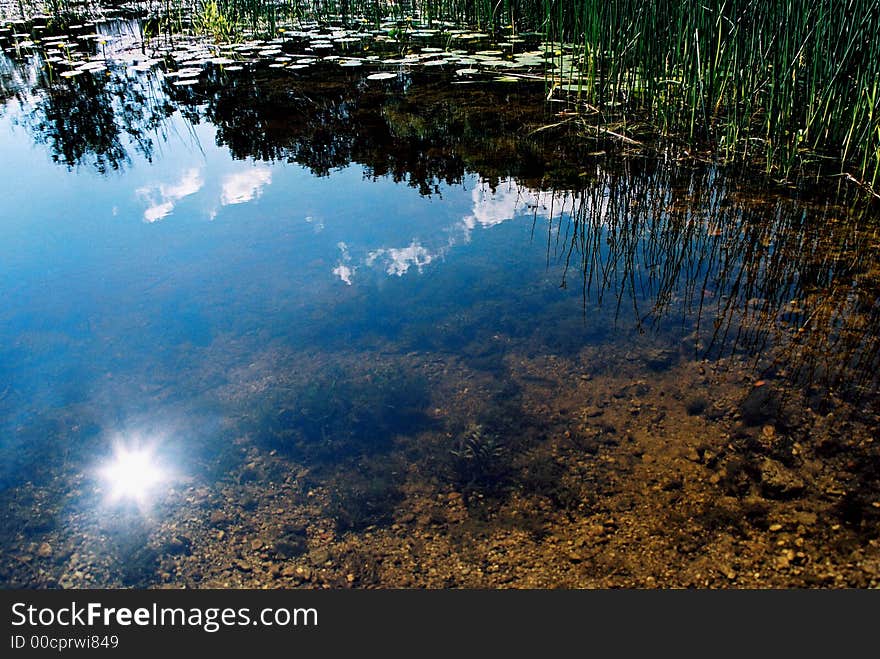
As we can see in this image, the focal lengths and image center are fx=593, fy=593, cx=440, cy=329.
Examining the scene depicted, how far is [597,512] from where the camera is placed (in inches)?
58.2

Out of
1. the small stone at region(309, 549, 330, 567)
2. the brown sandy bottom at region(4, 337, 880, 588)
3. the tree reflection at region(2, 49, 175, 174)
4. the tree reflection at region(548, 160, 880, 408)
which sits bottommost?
the small stone at region(309, 549, 330, 567)

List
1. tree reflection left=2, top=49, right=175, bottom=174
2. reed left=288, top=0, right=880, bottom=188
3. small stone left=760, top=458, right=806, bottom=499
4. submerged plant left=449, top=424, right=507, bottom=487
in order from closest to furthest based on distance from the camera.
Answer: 1. small stone left=760, top=458, right=806, bottom=499
2. submerged plant left=449, top=424, right=507, bottom=487
3. reed left=288, top=0, right=880, bottom=188
4. tree reflection left=2, top=49, right=175, bottom=174

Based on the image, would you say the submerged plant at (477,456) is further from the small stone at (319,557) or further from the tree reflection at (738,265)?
the tree reflection at (738,265)

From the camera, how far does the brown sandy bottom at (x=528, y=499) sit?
53.4 inches

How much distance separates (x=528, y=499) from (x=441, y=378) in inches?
21.7

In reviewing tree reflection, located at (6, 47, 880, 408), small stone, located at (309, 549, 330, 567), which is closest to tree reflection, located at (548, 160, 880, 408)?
tree reflection, located at (6, 47, 880, 408)

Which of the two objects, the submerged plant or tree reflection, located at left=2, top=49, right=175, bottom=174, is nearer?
the submerged plant

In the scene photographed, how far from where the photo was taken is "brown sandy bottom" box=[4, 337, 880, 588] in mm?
1357

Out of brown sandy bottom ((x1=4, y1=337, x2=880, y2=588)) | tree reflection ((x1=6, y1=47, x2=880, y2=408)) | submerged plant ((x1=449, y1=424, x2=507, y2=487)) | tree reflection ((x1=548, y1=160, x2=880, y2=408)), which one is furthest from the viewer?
tree reflection ((x1=6, y1=47, x2=880, y2=408))

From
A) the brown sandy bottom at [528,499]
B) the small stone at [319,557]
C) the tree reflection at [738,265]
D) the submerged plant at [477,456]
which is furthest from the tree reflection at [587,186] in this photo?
the small stone at [319,557]

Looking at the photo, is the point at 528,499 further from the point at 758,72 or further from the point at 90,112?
the point at 90,112

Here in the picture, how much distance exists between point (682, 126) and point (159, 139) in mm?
3593

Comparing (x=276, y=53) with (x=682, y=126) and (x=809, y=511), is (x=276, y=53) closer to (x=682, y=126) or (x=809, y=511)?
(x=682, y=126)

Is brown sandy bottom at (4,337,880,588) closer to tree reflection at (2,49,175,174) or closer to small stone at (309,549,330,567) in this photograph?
small stone at (309,549,330,567)
